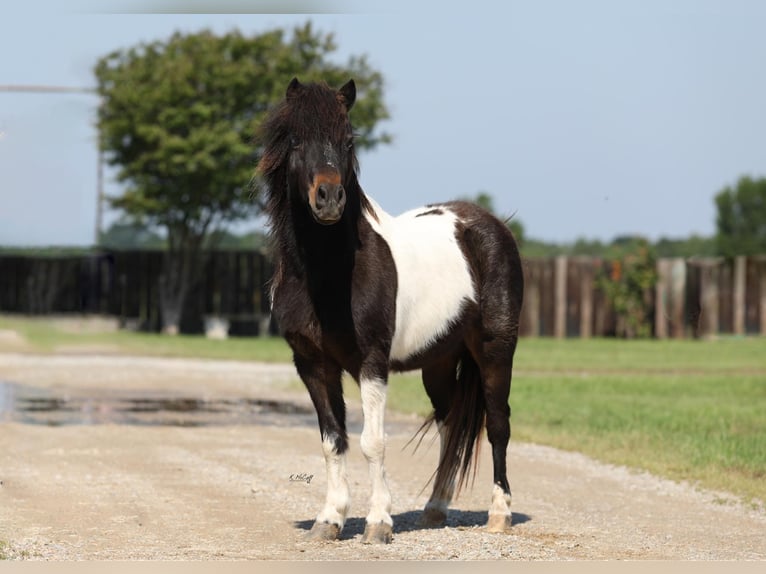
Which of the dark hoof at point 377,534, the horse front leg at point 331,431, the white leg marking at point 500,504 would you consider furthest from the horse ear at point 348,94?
the white leg marking at point 500,504

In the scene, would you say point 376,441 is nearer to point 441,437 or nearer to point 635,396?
point 441,437

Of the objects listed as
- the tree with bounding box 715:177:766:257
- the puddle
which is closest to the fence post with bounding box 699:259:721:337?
the tree with bounding box 715:177:766:257

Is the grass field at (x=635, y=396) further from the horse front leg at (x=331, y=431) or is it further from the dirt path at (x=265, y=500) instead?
the horse front leg at (x=331, y=431)

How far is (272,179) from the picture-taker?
27.0ft

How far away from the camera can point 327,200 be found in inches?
296

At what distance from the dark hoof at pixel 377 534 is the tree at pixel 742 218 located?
4342cm

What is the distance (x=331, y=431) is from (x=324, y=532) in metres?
0.62

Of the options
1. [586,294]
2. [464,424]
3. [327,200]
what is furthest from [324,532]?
[586,294]

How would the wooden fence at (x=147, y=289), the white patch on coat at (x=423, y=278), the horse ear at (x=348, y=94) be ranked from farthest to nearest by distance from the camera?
the wooden fence at (x=147, y=289) → the white patch on coat at (x=423, y=278) → the horse ear at (x=348, y=94)

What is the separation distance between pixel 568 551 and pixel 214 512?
104 inches

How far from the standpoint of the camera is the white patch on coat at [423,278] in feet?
27.8

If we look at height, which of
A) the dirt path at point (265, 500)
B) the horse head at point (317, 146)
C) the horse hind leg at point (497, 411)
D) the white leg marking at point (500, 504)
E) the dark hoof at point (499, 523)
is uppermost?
the horse head at point (317, 146)

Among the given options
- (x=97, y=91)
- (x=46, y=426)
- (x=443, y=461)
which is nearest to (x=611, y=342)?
(x=97, y=91)

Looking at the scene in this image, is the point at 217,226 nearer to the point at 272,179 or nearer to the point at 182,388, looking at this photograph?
the point at 182,388
